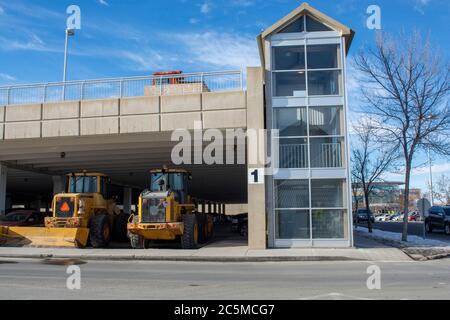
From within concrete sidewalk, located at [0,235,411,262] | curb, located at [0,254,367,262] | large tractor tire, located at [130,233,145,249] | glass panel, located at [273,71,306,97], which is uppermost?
glass panel, located at [273,71,306,97]

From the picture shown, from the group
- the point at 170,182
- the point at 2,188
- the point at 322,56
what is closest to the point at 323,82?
the point at 322,56

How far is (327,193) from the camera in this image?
18.6 meters

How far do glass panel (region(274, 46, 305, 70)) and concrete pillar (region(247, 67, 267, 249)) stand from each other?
129cm

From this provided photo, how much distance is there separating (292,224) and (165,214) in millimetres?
5138

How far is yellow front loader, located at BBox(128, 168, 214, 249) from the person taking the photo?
17.3 meters

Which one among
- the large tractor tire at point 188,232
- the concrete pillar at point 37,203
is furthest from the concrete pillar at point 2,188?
the concrete pillar at point 37,203

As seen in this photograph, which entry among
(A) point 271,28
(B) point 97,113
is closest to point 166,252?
(B) point 97,113

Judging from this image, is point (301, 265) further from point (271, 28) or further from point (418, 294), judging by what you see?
point (271, 28)

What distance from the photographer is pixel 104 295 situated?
28.3ft

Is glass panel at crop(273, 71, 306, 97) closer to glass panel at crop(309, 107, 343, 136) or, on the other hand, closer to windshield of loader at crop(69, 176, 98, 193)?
glass panel at crop(309, 107, 343, 136)

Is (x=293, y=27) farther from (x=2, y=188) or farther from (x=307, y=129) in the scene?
(x=2, y=188)

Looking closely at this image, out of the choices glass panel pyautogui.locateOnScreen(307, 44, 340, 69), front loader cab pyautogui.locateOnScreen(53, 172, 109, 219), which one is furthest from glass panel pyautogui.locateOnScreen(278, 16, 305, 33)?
front loader cab pyautogui.locateOnScreen(53, 172, 109, 219)
